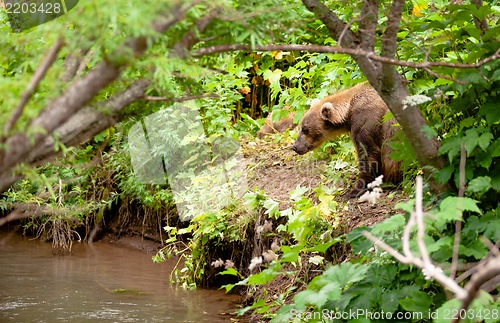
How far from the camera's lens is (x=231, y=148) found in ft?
29.3

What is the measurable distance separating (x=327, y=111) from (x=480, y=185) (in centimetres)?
328

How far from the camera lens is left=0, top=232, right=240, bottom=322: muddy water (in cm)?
670

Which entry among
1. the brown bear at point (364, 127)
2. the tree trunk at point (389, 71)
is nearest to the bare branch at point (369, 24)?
the tree trunk at point (389, 71)

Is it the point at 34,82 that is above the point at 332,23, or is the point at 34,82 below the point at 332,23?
below

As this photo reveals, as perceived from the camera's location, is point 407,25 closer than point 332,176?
Yes

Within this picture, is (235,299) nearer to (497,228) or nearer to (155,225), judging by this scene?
(155,225)

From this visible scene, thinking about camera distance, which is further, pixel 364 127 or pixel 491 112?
pixel 364 127

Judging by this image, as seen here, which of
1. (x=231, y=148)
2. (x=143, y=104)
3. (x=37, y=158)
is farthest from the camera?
(x=231, y=148)

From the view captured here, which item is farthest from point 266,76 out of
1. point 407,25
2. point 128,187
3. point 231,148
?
point 407,25

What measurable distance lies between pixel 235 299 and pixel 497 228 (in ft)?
12.8

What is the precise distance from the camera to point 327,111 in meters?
7.09

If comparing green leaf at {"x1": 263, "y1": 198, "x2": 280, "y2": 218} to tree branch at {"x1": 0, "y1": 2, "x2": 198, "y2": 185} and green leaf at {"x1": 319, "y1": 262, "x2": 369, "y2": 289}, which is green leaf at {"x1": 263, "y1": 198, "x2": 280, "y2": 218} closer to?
green leaf at {"x1": 319, "y1": 262, "x2": 369, "y2": 289}

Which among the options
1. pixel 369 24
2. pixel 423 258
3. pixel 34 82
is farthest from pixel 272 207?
pixel 423 258

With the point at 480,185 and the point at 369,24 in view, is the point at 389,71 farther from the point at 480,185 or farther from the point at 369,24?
the point at 480,185
